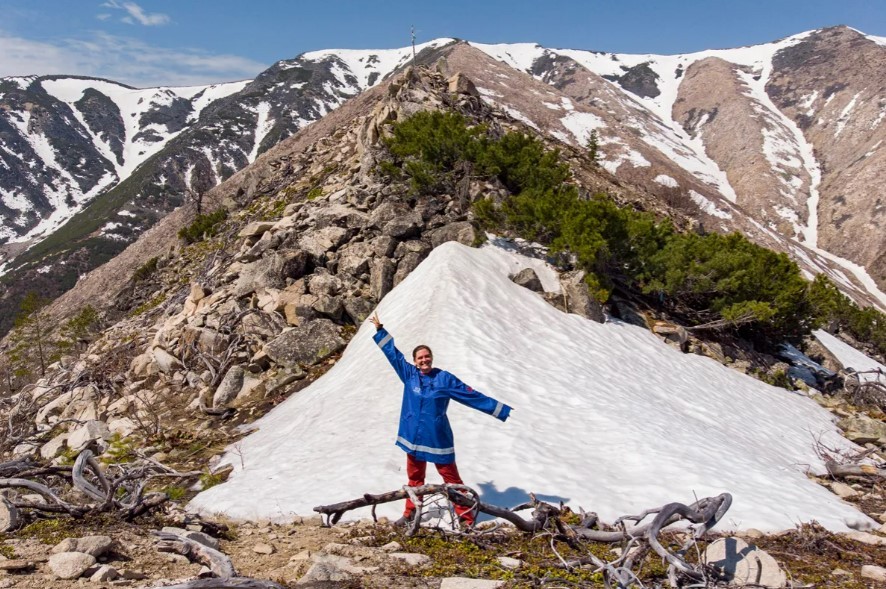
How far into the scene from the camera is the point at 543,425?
28.9ft

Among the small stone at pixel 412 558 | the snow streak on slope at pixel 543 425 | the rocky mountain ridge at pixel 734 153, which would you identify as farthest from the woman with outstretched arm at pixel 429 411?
the rocky mountain ridge at pixel 734 153

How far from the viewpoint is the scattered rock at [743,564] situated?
4062mm

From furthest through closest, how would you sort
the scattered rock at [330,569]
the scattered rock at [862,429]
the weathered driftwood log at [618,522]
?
the scattered rock at [862,429]
the scattered rock at [330,569]
the weathered driftwood log at [618,522]

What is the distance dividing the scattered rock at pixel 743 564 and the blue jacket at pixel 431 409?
2.44 meters

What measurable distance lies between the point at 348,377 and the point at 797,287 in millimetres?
17218

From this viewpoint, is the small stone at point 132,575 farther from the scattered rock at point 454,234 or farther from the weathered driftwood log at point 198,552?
the scattered rock at point 454,234

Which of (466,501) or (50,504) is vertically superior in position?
(466,501)

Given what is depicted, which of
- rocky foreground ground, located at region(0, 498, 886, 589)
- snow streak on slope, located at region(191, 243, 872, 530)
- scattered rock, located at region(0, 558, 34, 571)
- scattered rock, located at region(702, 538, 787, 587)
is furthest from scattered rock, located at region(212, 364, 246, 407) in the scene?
scattered rock, located at region(702, 538, 787, 587)

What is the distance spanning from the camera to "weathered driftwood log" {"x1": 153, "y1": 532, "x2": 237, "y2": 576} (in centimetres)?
386

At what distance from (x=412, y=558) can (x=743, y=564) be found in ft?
8.79

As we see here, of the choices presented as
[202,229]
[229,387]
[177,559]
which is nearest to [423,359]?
[177,559]

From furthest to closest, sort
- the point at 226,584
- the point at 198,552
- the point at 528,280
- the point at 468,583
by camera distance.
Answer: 1. the point at 528,280
2. the point at 198,552
3. the point at 468,583
4. the point at 226,584

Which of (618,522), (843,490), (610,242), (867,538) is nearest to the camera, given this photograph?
(618,522)

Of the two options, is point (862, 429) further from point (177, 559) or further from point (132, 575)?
point (132, 575)
